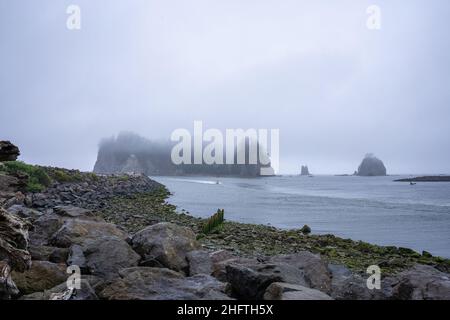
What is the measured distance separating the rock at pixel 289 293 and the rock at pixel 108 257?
351 centimetres

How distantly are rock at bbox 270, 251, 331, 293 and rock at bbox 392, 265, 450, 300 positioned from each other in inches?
58.5

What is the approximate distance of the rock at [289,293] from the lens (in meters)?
5.82

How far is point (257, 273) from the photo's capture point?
6863 millimetres

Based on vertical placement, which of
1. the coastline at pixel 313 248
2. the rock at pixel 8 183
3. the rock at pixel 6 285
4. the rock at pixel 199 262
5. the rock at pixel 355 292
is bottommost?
the coastline at pixel 313 248

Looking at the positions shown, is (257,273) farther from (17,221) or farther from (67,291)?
(17,221)

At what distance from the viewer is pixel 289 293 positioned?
5.91 meters

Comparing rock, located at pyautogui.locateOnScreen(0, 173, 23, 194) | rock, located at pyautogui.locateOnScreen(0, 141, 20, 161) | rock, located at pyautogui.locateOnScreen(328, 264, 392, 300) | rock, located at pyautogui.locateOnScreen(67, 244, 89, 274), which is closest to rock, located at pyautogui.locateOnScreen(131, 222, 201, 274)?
rock, located at pyautogui.locateOnScreen(67, 244, 89, 274)

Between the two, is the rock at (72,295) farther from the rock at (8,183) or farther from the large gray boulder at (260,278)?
the rock at (8,183)

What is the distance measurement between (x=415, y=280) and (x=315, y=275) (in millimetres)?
2159

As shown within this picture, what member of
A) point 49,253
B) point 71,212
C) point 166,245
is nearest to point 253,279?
point 166,245

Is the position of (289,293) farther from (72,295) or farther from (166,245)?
(166,245)

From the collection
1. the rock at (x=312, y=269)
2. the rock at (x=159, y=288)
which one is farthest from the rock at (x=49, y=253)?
the rock at (x=312, y=269)

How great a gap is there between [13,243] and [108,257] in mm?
2023
